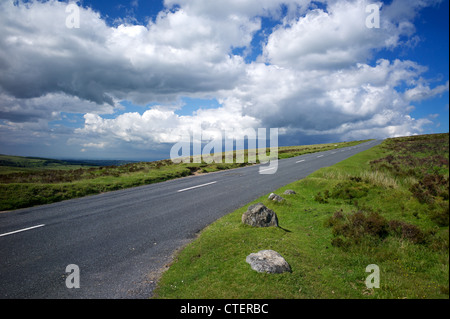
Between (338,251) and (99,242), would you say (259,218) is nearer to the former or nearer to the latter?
(338,251)

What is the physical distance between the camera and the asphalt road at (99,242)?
5.54 metres

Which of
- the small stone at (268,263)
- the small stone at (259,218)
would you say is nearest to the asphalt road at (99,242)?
the small stone at (259,218)

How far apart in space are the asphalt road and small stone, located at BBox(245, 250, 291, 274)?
2460 millimetres

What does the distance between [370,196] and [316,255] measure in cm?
725

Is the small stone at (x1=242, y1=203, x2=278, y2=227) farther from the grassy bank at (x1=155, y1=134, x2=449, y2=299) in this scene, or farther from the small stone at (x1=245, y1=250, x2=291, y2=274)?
the small stone at (x1=245, y1=250, x2=291, y2=274)

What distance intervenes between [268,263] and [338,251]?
2.64 meters

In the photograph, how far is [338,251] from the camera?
6.73 meters

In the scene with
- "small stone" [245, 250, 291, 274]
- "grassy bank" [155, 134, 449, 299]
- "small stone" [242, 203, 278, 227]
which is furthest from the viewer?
"small stone" [242, 203, 278, 227]

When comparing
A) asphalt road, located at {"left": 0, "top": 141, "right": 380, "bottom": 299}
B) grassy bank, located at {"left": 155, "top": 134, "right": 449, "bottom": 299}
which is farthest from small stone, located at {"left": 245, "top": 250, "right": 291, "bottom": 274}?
asphalt road, located at {"left": 0, "top": 141, "right": 380, "bottom": 299}

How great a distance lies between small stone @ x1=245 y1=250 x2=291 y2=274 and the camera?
17.4 feet

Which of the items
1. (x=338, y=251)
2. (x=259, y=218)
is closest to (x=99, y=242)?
(x=259, y=218)

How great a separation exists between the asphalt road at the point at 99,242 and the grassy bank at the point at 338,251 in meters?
0.98
